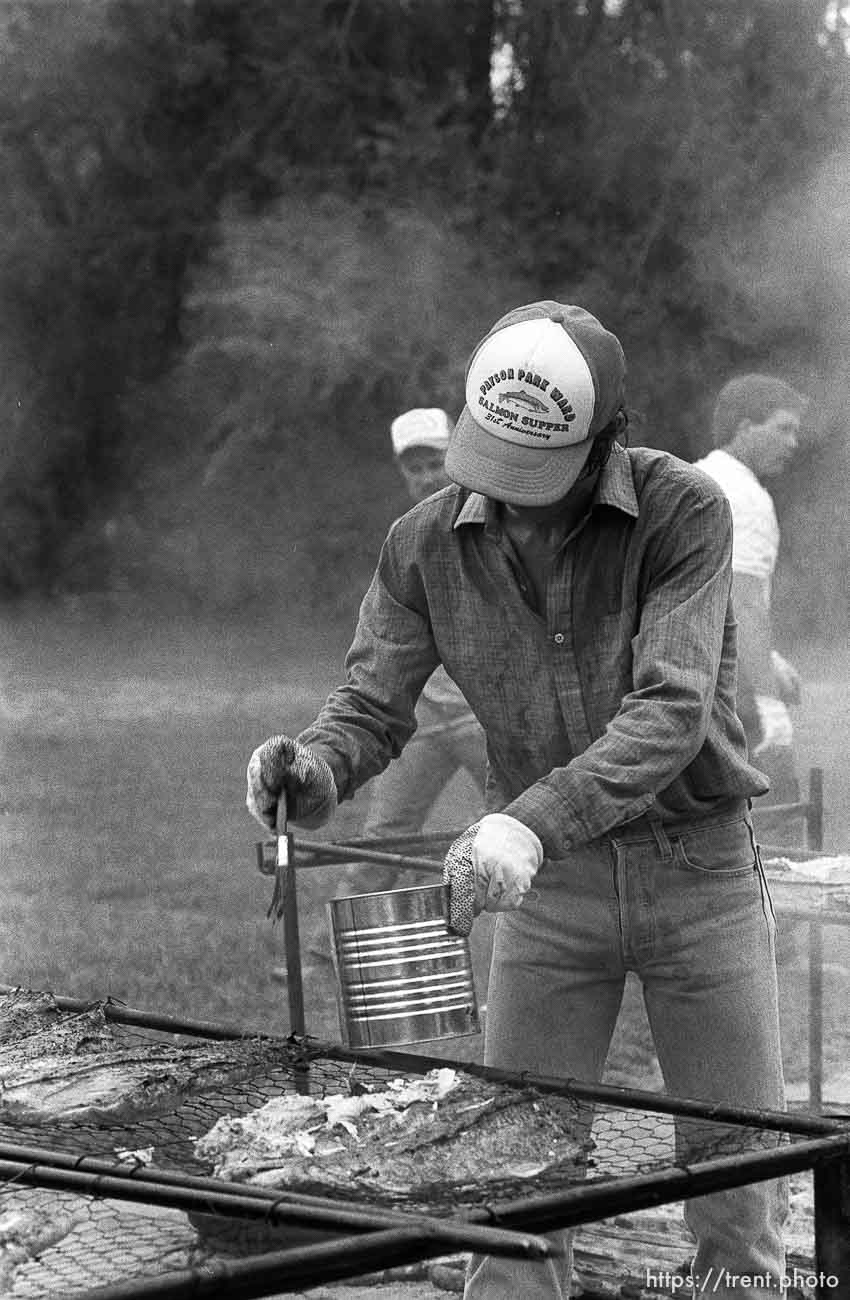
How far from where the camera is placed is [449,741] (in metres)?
5.04

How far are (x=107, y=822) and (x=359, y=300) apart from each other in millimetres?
3220

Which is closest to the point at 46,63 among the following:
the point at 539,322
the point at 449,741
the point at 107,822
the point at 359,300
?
the point at 359,300

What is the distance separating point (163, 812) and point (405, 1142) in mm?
6333

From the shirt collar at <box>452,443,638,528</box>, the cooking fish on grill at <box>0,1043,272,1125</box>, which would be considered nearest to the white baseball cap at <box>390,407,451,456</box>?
the shirt collar at <box>452,443,638,528</box>

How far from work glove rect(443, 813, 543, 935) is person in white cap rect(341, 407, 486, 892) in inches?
118

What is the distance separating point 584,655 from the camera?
222 cm

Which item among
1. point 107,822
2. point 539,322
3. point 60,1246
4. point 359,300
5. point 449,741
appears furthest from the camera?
point 359,300

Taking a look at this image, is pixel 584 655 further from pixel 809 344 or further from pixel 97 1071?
pixel 809 344

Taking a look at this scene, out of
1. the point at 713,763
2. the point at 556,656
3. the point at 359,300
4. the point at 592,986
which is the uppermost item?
the point at 359,300

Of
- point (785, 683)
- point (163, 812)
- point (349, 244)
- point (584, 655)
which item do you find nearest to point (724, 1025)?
point (584, 655)

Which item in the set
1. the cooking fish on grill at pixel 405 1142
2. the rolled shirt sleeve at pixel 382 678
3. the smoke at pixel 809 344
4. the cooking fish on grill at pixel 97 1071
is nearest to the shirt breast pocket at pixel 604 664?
the rolled shirt sleeve at pixel 382 678

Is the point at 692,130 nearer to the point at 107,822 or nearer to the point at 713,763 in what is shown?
the point at 107,822

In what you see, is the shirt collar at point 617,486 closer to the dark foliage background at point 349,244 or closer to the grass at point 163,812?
the grass at point 163,812

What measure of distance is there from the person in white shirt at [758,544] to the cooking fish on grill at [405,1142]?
2717 mm
